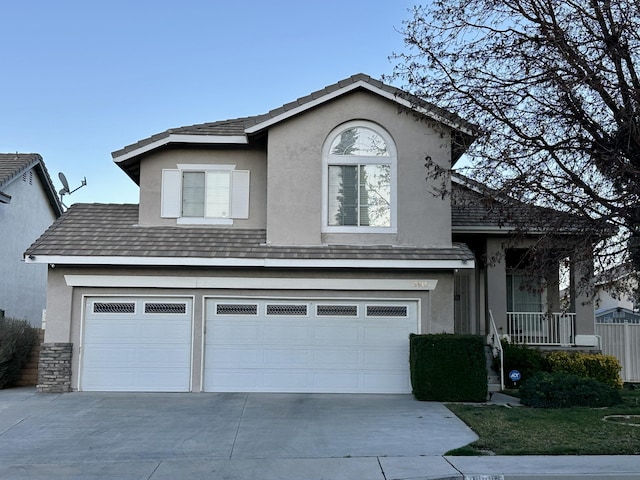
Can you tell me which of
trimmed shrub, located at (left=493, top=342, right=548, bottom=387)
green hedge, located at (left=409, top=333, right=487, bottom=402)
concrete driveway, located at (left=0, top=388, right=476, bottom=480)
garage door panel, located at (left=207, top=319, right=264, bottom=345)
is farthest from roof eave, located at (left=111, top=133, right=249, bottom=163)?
trimmed shrub, located at (left=493, top=342, right=548, bottom=387)

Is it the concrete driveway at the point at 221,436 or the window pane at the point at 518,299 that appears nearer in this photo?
the concrete driveway at the point at 221,436

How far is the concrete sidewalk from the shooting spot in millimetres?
8539

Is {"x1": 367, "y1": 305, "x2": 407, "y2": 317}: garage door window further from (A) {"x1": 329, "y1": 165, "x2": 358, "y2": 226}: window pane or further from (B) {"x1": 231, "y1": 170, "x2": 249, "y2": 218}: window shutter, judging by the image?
(B) {"x1": 231, "y1": 170, "x2": 249, "y2": 218}: window shutter

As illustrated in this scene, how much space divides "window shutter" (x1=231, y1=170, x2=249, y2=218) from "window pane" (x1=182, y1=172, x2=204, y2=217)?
2.51ft

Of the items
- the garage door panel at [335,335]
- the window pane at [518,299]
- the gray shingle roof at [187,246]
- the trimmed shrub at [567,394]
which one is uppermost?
the gray shingle roof at [187,246]

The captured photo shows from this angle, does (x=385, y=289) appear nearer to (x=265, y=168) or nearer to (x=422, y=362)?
(x=422, y=362)

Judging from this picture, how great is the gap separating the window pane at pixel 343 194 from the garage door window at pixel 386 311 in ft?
6.59

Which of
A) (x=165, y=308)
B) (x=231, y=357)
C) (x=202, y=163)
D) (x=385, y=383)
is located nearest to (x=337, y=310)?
(x=385, y=383)

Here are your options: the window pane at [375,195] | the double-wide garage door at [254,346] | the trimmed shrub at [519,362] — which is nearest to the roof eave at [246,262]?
the double-wide garage door at [254,346]

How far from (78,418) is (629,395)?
11.7 m

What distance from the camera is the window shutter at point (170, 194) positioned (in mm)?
16406

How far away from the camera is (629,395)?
1527 centimetres

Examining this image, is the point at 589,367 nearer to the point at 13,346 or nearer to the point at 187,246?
the point at 187,246

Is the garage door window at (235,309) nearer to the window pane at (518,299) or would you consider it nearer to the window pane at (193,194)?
the window pane at (193,194)
